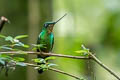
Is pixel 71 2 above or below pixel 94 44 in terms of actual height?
above

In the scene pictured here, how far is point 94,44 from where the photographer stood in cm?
855

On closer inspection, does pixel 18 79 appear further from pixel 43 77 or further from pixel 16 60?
→ pixel 16 60

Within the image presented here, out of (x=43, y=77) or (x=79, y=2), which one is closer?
(x=43, y=77)

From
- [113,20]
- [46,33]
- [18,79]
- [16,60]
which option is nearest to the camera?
[16,60]

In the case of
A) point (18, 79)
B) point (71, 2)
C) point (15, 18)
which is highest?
point (71, 2)

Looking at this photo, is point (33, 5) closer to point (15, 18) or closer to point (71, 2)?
point (15, 18)

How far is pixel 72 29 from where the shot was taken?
888 cm

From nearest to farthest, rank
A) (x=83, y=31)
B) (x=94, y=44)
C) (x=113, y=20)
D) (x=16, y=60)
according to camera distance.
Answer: (x=16, y=60), (x=113, y=20), (x=94, y=44), (x=83, y=31)

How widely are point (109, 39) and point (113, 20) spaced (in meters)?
0.63

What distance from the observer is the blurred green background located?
3889 millimetres

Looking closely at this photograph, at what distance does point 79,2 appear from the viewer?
962 cm

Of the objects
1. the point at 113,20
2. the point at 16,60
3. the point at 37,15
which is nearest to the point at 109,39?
the point at 113,20

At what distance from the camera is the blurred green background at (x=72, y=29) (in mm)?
3889

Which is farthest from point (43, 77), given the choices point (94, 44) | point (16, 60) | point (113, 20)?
point (94, 44)
